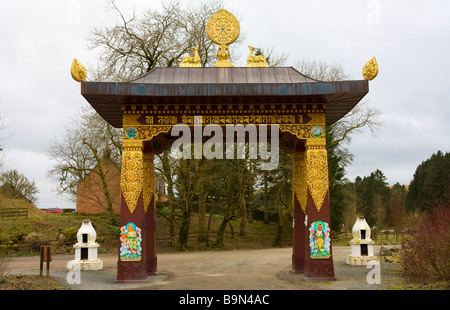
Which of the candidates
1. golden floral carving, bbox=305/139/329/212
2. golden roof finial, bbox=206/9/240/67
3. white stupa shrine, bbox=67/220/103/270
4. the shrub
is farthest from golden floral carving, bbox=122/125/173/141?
the shrub

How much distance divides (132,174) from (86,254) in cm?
556

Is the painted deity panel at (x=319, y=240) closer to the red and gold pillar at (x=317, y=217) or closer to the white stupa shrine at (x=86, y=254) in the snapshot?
the red and gold pillar at (x=317, y=217)

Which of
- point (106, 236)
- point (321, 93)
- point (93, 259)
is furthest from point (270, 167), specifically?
point (321, 93)

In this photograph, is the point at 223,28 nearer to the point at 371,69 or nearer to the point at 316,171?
the point at 371,69

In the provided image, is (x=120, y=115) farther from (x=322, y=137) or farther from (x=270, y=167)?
(x=270, y=167)

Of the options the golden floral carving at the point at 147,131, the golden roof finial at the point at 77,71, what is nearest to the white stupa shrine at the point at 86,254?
the golden floral carving at the point at 147,131

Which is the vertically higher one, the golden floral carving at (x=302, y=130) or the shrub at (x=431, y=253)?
the golden floral carving at (x=302, y=130)

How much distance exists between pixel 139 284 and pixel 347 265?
8584mm

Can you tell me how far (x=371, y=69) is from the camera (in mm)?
11398

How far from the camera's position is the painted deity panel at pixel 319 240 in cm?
1173

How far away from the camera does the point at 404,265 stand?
1234 centimetres

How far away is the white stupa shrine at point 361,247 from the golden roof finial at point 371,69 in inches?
294

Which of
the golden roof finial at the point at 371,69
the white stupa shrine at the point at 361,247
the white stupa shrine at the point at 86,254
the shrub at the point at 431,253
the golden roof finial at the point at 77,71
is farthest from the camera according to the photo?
the white stupa shrine at the point at 361,247

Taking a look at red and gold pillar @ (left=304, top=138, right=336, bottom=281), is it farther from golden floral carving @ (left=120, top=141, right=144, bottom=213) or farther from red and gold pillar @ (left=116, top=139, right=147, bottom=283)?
golden floral carving @ (left=120, top=141, right=144, bottom=213)
